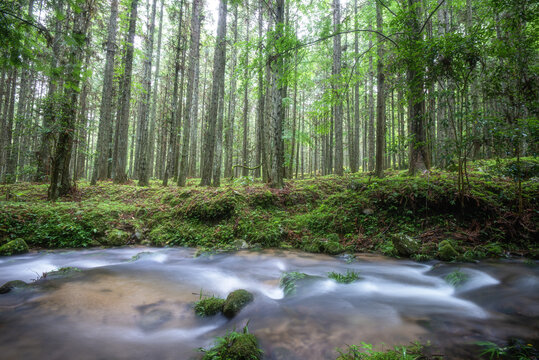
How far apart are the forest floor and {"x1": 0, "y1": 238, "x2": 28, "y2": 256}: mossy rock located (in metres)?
0.41

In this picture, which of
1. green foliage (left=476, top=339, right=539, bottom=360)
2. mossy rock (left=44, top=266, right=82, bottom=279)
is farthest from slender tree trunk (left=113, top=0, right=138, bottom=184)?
green foliage (left=476, top=339, right=539, bottom=360)

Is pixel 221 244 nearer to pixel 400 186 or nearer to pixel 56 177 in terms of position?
pixel 400 186

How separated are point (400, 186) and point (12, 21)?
9.07 meters

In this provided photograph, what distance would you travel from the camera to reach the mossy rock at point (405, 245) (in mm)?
5059

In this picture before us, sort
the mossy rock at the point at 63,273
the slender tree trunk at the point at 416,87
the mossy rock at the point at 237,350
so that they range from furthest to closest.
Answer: the slender tree trunk at the point at 416,87, the mossy rock at the point at 63,273, the mossy rock at the point at 237,350

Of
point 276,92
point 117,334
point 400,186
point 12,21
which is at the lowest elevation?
→ point 117,334

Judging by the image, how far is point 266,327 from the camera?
2711 mm

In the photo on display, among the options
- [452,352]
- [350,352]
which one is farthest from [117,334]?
[452,352]

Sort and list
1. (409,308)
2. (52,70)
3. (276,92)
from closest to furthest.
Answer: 1. (409,308)
2. (52,70)
3. (276,92)

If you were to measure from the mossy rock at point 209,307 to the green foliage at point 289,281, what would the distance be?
3.54 feet

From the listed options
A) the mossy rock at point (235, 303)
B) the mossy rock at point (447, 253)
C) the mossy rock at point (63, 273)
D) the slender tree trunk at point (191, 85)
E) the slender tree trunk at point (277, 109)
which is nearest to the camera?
the mossy rock at point (235, 303)

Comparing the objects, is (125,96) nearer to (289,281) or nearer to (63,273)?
(63,273)

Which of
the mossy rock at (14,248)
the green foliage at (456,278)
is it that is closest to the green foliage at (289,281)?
the green foliage at (456,278)

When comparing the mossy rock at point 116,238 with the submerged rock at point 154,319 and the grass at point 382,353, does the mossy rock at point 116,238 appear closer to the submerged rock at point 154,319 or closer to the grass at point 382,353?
the submerged rock at point 154,319
